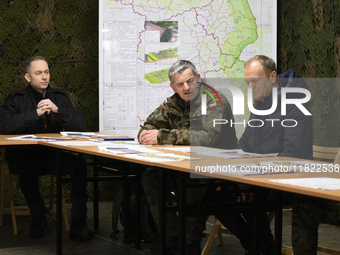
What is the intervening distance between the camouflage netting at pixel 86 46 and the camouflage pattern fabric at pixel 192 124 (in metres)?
1.56

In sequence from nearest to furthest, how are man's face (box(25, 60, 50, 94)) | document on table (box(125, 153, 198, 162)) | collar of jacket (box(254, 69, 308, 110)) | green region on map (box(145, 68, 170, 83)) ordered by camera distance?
document on table (box(125, 153, 198, 162)), collar of jacket (box(254, 69, 308, 110)), man's face (box(25, 60, 50, 94)), green region on map (box(145, 68, 170, 83))

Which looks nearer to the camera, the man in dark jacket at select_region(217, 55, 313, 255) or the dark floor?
the man in dark jacket at select_region(217, 55, 313, 255)

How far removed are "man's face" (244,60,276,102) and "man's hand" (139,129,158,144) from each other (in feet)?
2.33

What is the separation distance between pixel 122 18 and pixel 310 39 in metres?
1.91

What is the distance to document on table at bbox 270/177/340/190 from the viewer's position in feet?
4.86

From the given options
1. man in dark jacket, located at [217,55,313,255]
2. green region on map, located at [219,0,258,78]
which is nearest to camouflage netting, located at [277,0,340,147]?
green region on map, located at [219,0,258,78]

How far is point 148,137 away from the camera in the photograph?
3066 mm

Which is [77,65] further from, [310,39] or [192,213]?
[192,213]

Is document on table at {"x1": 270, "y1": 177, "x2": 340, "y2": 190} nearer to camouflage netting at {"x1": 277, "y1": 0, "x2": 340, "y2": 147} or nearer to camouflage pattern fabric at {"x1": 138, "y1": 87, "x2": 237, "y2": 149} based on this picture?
camouflage pattern fabric at {"x1": 138, "y1": 87, "x2": 237, "y2": 149}

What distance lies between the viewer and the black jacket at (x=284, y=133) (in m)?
2.64

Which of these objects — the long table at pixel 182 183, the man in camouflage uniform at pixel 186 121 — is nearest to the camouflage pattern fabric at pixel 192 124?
the man in camouflage uniform at pixel 186 121

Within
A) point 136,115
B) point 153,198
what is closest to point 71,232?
point 153,198

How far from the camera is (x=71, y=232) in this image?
138 inches

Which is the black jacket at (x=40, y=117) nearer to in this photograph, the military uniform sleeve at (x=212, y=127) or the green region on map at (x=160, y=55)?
the green region on map at (x=160, y=55)
